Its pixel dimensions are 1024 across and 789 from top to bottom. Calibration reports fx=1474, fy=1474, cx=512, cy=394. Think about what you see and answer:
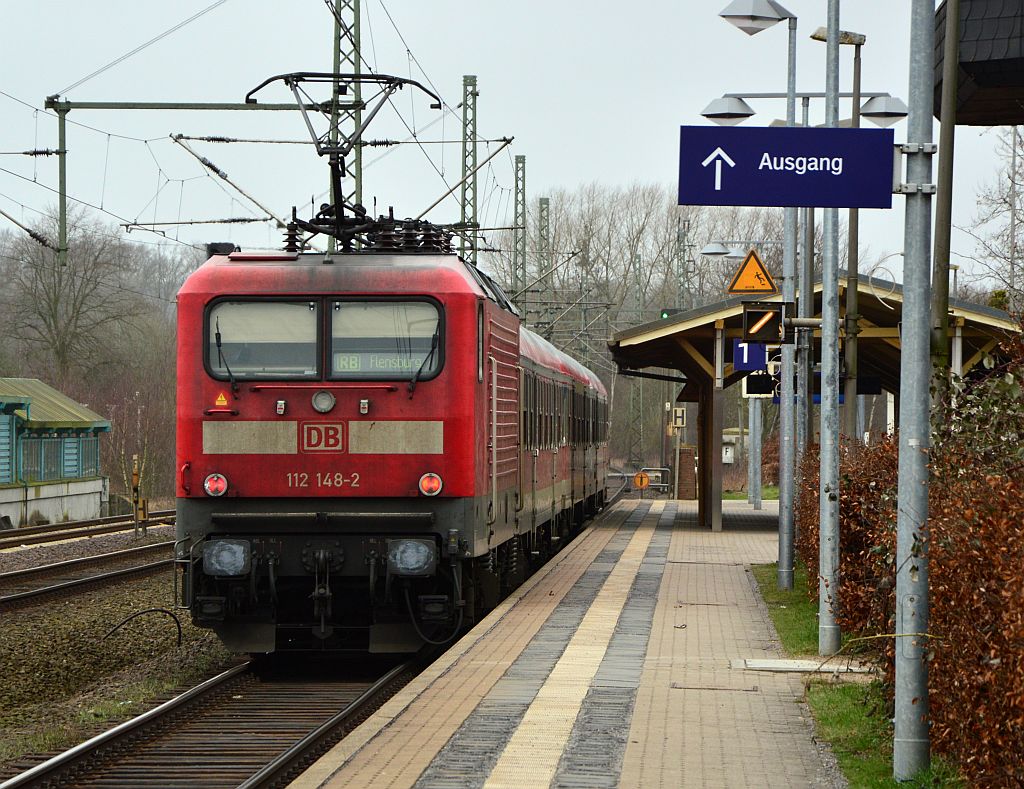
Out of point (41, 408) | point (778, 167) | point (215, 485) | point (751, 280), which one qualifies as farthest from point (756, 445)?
point (778, 167)

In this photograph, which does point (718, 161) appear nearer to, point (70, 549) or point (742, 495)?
point (70, 549)

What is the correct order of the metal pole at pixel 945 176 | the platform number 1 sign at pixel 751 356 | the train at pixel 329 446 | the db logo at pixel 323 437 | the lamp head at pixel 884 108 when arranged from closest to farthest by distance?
the train at pixel 329 446, the db logo at pixel 323 437, the metal pole at pixel 945 176, the platform number 1 sign at pixel 751 356, the lamp head at pixel 884 108

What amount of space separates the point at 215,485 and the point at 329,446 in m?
0.90

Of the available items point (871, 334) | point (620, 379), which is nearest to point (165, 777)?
point (871, 334)

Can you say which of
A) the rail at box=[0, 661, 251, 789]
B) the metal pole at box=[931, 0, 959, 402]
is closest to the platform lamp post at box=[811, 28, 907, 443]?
the metal pole at box=[931, 0, 959, 402]

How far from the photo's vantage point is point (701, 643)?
38.3ft

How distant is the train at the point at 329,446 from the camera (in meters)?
11.0

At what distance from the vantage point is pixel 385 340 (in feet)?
37.0

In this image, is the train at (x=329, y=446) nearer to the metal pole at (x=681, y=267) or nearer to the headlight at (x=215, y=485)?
the headlight at (x=215, y=485)

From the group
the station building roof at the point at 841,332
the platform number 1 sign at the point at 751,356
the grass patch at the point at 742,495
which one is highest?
the station building roof at the point at 841,332

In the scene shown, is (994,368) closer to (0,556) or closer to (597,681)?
(597,681)

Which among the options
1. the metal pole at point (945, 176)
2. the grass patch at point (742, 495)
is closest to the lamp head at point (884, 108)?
the metal pole at point (945, 176)

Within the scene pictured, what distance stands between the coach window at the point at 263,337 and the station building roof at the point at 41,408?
26934 mm

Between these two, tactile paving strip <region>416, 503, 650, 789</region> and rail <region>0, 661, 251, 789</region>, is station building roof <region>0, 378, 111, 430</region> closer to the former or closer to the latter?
tactile paving strip <region>416, 503, 650, 789</region>
